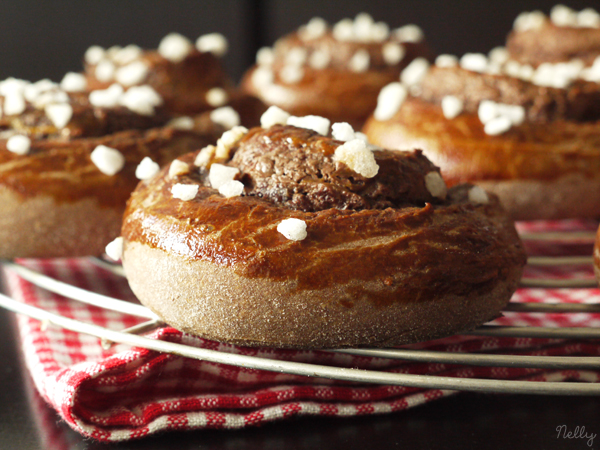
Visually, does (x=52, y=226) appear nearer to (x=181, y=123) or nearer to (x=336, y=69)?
(x=181, y=123)

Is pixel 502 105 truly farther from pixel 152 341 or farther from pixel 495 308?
pixel 152 341

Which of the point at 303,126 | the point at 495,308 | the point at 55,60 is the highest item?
the point at 303,126

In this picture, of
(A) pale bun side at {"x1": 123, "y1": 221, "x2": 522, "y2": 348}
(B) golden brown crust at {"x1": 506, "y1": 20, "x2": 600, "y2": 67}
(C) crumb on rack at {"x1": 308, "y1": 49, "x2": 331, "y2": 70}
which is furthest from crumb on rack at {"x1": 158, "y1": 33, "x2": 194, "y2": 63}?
(A) pale bun side at {"x1": 123, "y1": 221, "x2": 522, "y2": 348}

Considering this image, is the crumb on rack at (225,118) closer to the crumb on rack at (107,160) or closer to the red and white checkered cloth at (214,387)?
the crumb on rack at (107,160)

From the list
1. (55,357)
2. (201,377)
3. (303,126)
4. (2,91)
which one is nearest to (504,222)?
(303,126)

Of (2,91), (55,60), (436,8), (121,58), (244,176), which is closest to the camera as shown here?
(244,176)

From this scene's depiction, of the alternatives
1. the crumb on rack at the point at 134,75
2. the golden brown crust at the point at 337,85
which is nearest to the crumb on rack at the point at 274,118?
the crumb on rack at the point at 134,75

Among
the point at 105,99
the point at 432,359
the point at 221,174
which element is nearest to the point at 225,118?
the point at 105,99
